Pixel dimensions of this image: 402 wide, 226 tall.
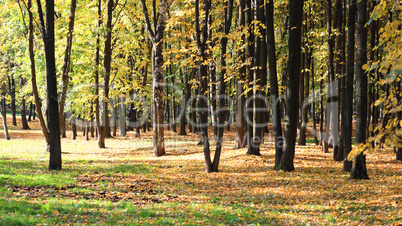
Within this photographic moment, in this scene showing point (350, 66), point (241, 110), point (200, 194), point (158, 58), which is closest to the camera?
point (200, 194)

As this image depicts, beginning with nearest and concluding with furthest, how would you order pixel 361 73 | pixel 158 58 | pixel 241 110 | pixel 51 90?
pixel 361 73 → pixel 51 90 → pixel 158 58 → pixel 241 110

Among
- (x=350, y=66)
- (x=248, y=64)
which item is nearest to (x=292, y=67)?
(x=248, y=64)

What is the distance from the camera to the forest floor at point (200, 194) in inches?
267

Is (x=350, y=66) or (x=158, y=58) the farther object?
(x=158, y=58)

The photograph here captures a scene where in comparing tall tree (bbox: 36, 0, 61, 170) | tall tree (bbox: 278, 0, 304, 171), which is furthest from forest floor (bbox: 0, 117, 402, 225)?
tall tree (bbox: 278, 0, 304, 171)

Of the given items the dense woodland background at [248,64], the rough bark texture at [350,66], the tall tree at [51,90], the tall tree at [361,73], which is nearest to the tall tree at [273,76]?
the dense woodland background at [248,64]

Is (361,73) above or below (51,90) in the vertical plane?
above

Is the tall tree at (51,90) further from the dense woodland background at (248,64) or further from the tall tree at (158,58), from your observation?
the tall tree at (158,58)

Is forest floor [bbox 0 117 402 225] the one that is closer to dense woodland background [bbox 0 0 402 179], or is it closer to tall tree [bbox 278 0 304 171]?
dense woodland background [bbox 0 0 402 179]

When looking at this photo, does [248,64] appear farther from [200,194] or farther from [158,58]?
[200,194]

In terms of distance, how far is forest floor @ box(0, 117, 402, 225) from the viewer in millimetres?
6777

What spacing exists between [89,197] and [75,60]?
1607 centimetres

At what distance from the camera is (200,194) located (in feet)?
32.7

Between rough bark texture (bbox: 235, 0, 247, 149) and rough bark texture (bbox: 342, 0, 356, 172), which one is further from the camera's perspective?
rough bark texture (bbox: 235, 0, 247, 149)
